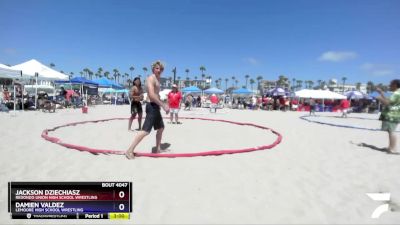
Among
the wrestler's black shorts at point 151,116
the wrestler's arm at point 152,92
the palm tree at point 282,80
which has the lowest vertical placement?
the wrestler's black shorts at point 151,116

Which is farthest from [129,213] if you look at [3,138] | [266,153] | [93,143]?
[3,138]

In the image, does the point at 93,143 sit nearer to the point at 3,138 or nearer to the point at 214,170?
the point at 3,138

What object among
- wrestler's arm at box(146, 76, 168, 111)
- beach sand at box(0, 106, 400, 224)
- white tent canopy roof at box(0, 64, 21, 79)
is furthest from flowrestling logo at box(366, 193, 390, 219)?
white tent canopy roof at box(0, 64, 21, 79)

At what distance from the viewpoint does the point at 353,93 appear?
32.0 metres

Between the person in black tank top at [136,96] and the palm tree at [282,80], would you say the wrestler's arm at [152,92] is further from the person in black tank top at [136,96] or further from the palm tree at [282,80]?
the palm tree at [282,80]
